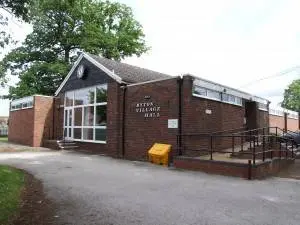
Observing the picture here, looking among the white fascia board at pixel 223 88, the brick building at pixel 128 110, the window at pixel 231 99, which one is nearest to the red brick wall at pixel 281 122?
the brick building at pixel 128 110

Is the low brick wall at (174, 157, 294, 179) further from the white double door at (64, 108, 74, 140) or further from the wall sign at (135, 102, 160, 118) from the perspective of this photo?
the white double door at (64, 108, 74, 140)

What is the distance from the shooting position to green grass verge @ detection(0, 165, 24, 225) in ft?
20.0

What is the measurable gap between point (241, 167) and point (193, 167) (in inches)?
78.7

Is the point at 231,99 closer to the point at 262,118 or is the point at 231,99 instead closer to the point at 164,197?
the point at 262,118

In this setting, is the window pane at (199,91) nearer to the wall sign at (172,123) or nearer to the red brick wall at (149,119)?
the red brick wall at (149,119)

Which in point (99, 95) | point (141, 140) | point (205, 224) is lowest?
point (205, 224)

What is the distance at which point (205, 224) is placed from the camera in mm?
5691

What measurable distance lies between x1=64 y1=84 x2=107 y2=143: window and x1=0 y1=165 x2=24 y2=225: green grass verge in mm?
8288

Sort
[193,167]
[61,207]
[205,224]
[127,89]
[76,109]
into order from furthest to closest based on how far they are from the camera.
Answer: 1. [76,109]
2. [127,89]
3. [193,167]
4. [61,207]
5. [205,224]

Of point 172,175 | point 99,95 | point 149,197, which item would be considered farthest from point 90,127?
point 149,197

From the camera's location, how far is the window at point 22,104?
A: 23.3 m

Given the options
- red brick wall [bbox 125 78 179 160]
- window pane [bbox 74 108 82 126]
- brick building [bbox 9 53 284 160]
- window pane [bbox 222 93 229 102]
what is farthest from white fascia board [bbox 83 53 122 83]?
window pane [bbox 222 93 229 102]

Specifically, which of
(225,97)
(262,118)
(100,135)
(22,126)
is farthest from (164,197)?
(22,126)

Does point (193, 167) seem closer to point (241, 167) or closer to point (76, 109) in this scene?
point (241, 167)
